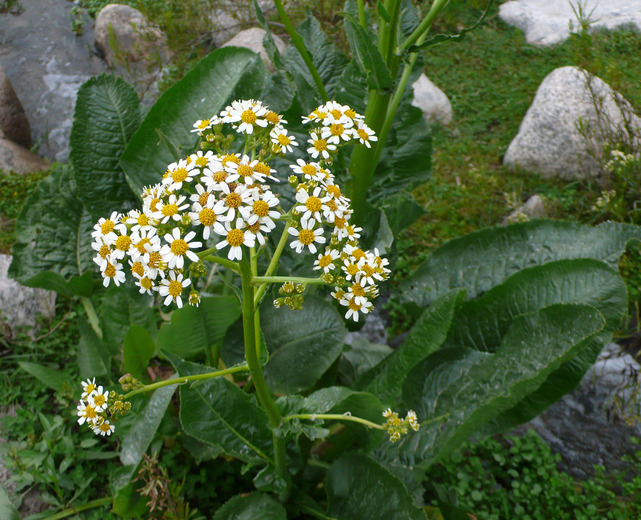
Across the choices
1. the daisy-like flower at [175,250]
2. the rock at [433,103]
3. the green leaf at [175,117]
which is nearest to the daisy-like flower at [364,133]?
the daisy-like flower at [175,250]

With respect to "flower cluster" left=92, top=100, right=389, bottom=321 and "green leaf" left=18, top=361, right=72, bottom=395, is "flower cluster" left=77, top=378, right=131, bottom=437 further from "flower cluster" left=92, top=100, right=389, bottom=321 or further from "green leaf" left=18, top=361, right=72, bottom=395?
"green leaf" left=18, top=361, right=72, bottom=395

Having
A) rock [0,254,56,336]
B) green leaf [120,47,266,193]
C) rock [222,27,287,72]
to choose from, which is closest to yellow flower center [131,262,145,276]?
green leaf [120,47,266,193]

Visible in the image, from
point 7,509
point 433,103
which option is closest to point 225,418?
point 7,509

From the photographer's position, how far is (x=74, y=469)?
78.0 inches

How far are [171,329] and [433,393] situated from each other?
833mm

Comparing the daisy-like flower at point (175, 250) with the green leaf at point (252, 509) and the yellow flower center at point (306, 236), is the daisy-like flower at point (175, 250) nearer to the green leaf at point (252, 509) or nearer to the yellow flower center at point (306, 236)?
the yellow flower center at point (306, 236)

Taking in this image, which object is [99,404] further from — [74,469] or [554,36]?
[554,36]

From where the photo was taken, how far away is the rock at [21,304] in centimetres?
246

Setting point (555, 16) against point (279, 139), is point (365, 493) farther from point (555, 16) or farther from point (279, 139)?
point (555, 16)

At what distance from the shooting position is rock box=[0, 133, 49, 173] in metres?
3.55

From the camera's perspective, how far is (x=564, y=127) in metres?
3.59

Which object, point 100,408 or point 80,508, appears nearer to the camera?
point 100,408

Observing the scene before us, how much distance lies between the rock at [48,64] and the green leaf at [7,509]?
2844 millimetres

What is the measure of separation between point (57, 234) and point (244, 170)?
1.57 m
